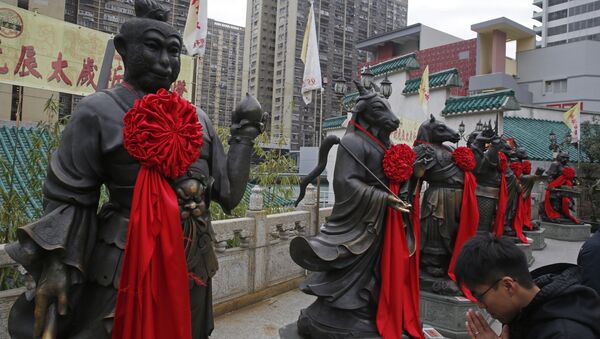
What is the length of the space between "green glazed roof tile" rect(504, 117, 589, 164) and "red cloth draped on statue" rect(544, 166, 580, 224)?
1585 millimetres

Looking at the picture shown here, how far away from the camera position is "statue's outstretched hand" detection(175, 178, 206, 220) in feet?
6.60

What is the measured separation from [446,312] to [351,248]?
1.78 meters

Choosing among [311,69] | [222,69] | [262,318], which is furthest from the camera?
[222,69]

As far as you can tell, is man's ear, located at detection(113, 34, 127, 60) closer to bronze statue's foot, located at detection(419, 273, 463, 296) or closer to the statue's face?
the statue's face

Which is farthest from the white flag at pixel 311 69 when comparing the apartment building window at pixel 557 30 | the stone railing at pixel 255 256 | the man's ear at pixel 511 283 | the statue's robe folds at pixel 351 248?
the apartment building window at pixel 557 30

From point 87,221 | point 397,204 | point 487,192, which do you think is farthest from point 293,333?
point 487,192

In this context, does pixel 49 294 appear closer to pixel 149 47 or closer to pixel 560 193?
pixel 149 47

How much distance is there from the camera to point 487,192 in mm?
6336

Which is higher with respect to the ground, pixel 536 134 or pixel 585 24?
pixel 585 24

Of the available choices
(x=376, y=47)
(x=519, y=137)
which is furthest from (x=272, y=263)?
(x=376, y=47)

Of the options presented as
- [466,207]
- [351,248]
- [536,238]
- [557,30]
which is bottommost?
[536,238]

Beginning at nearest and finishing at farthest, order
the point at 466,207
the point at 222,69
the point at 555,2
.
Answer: the point at 466,207
the point at 222,69
the point at 555,2

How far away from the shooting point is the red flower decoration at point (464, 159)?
528 cm

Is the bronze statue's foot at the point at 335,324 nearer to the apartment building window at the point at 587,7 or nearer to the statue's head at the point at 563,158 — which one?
the statue's head at the point at 563,158
